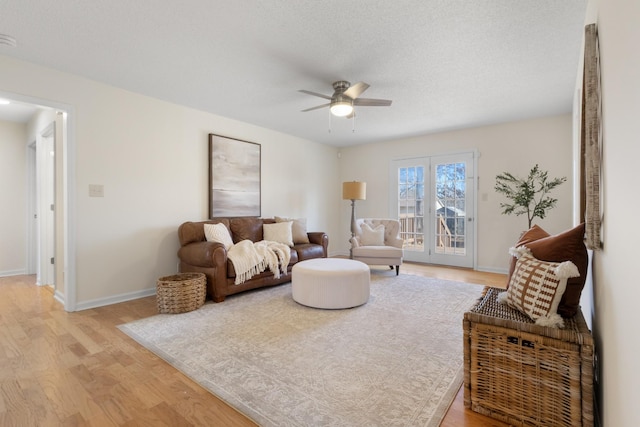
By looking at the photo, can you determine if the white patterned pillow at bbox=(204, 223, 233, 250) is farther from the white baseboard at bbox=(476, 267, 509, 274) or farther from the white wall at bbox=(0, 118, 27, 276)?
the white baseboard at bbox=(476, 267, 509, 274)

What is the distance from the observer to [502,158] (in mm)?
4867

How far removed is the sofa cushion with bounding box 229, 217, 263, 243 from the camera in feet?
14.1

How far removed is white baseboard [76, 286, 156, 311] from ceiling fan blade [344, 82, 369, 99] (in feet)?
10.9

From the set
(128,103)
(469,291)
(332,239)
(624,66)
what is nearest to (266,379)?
(624,66)

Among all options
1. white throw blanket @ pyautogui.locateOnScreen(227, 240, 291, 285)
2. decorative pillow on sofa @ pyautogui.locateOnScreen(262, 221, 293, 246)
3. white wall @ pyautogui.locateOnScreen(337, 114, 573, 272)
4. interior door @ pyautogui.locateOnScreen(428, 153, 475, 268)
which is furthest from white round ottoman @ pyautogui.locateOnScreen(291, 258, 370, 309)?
white wall @ pyautogui.locateOnScreen(337, 114, 573, 272)

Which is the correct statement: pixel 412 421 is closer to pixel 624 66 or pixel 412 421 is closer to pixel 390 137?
pixel 624 66

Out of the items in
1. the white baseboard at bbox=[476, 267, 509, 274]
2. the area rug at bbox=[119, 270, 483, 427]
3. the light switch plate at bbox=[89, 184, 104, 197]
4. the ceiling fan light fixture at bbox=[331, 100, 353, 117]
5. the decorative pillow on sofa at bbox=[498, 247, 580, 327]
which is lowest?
the area rug at bbox=[119, 270, 483, 427]

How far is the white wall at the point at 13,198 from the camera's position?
459 centimetres

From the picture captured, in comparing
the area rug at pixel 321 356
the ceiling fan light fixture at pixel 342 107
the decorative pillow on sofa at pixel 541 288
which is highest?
the ceiling fan light fixture at pixel 342 107

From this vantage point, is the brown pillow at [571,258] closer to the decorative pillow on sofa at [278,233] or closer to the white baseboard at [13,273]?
the decorative pillow on sofa at [278,233]

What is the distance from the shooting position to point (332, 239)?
6.77 meters

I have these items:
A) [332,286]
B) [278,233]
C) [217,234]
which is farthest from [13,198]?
[332,286]

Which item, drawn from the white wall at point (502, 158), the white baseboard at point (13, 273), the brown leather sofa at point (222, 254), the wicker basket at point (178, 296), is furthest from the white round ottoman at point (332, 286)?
the white baseboard at point (13, 273)

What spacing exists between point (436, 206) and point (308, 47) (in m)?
4.03
